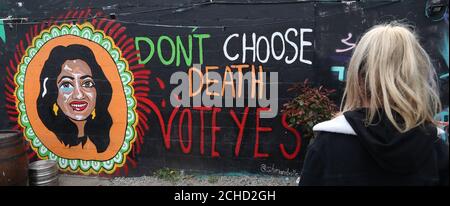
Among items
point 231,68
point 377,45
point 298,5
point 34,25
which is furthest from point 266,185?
point 34,25

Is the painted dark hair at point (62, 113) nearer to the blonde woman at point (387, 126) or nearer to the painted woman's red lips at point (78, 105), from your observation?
the painted woman's red lips at point (78, 105)

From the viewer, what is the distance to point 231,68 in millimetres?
4543

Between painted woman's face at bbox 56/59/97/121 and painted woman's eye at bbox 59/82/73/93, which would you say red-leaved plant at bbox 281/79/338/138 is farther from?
painted woman's eye at bbox 59/82/73/93

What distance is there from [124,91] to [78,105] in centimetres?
70

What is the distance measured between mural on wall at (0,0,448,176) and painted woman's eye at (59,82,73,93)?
0.06ft

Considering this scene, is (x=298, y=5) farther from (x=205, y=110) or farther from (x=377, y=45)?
(x=377, y=45)

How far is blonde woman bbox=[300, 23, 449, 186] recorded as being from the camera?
1.38 m

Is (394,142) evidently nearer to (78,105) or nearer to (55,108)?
(78,105)

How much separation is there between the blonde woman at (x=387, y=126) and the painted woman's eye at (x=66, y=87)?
427 centimetres

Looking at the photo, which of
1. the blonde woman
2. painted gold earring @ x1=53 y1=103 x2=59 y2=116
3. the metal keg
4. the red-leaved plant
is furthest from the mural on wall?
the blonde woman

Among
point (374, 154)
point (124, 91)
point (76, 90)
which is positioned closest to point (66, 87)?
point (76, 90)

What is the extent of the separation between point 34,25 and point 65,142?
63.7 inches

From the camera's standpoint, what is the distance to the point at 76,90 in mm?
5008

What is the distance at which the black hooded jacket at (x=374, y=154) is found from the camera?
1367 millimetres
